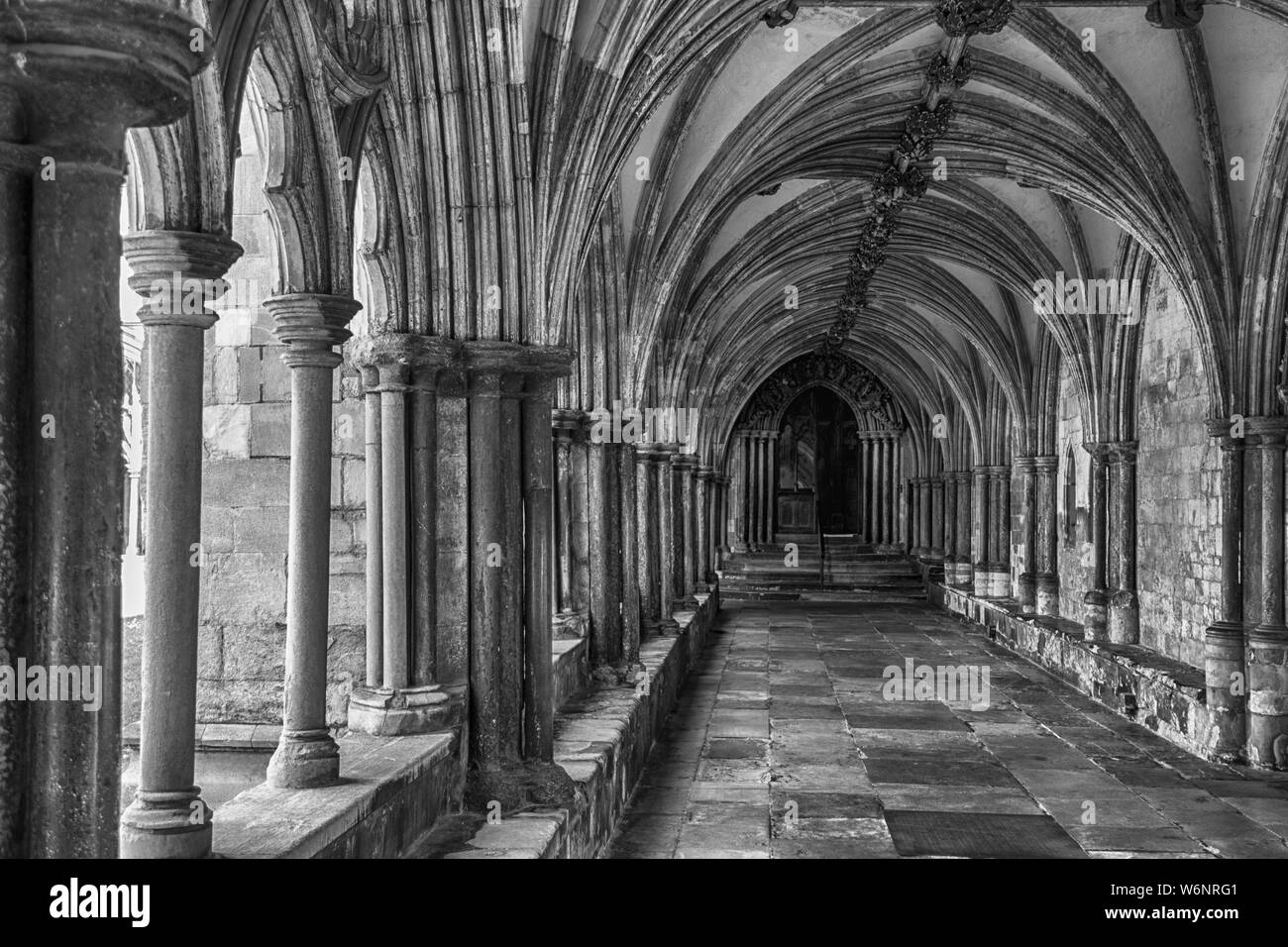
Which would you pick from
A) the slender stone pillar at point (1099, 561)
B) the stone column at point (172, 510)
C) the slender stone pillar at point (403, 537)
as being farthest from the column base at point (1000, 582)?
the stone column at point (172, 510)

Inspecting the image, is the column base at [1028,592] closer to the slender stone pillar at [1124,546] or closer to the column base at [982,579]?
the column base at [982,579]

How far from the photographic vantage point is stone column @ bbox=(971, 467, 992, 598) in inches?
848

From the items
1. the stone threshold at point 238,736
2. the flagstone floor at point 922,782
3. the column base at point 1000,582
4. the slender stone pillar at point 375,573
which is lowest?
the flagstone floor at point 922,782

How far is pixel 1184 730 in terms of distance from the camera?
405 inches

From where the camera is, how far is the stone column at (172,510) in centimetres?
330

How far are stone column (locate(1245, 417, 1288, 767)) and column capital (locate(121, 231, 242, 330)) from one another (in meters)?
8.59

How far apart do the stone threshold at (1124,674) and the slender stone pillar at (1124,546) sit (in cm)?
23

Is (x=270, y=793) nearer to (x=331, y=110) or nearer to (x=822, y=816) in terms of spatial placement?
(x=331, y=110)

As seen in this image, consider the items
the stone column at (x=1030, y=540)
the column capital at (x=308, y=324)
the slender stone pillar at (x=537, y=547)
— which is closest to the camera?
the column capital at (x=308, y=324)

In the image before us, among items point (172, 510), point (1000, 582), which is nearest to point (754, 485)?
point (1000, 582)

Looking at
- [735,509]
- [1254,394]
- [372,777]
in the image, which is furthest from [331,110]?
[735,509]

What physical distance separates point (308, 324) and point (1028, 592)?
49.7 feet

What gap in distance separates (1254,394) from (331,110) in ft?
25.9
